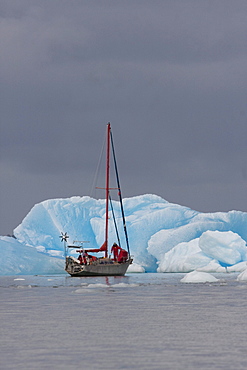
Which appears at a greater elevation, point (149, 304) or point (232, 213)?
point (232, 213)

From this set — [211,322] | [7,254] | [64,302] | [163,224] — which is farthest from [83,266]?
[211,322]

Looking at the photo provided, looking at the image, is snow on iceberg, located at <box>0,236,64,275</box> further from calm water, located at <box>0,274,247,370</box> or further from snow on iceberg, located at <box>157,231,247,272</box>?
calm water, located at <box>0,274,247,370</box>

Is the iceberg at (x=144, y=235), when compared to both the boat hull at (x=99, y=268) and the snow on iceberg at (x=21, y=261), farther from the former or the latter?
the boat hull at (x=99, y=268)

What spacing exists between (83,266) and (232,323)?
120ft

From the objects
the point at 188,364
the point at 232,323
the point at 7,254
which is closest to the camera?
the point at 188,364

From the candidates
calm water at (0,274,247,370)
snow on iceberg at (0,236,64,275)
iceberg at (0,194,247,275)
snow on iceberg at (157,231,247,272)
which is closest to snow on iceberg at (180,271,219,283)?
calm water at (0,274,247,370)

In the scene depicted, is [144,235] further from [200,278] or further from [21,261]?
[200,278]

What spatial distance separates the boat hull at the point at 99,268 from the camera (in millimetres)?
48906

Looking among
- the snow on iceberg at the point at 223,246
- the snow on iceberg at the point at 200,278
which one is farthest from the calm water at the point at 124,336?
the snow on iceberg at the point at 223,246

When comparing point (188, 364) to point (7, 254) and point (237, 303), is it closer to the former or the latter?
point (237, 303)

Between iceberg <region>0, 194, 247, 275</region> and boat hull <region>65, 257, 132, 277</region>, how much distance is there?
334 inches

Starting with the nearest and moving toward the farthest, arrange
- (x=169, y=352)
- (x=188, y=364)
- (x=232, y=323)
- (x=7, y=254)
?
(x=188, y=364)
(x=169, y=352)
(x=232, y=323)
(x=7, y=254)

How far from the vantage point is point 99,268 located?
49.0 m

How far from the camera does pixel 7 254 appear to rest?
57.1 meters
